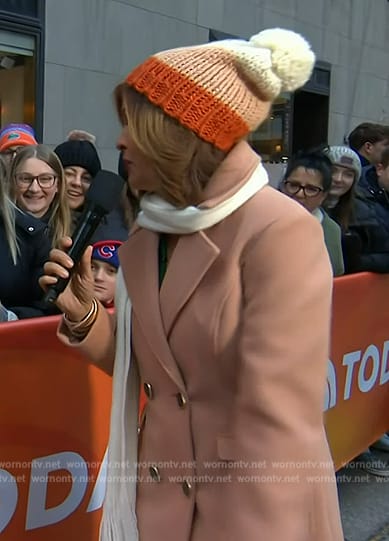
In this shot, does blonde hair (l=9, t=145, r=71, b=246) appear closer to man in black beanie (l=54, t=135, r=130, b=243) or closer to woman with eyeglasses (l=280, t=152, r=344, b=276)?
man in black beanie (l=54, t=135, r=130, b=243)

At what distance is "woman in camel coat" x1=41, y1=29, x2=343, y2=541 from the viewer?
144cm

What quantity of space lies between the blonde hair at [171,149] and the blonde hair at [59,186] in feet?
6.76

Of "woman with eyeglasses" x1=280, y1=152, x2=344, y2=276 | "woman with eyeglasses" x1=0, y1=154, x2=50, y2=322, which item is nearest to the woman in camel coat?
"woman with eyeglasses" x1=0, y1=154, x2=50, y2=322

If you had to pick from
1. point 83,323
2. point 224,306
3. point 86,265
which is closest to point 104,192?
point 86,265

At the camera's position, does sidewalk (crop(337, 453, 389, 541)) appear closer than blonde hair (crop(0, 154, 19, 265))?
No

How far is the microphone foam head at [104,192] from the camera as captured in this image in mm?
1709

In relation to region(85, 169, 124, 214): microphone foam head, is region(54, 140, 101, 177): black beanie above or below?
below

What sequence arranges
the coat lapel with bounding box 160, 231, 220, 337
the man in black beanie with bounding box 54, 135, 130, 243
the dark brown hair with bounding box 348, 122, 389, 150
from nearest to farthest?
the coat lapel with bounding box 160, 231, 220, 337 → the man in black beanie with bounding box 54, 135, 130, 243 → the dark brown hair with bounding box 348, 122, 389, 150

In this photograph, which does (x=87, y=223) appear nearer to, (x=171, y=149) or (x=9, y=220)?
(x=171, y=149)

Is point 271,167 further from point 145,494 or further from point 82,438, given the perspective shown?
point 145,494

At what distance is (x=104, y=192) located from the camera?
173cm

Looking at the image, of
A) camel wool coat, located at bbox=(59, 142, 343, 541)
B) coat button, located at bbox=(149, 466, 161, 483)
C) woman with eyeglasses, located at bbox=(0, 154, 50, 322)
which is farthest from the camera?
woman with eyeglasses, located at bbox=(0, 154, 50, 322)

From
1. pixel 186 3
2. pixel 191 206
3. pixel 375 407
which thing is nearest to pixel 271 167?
pixel 375 407

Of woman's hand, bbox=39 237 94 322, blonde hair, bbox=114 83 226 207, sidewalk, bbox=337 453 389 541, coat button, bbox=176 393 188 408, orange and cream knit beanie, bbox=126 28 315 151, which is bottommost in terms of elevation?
sidewalk, bbox=337 453 389 541
